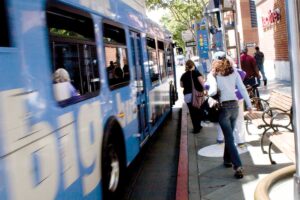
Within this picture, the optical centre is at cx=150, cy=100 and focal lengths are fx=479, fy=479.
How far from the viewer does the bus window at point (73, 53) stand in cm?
401

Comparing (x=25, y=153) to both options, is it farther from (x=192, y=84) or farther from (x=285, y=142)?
(x=192, y=84)

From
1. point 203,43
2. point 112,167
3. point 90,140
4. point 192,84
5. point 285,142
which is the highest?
point 203,43

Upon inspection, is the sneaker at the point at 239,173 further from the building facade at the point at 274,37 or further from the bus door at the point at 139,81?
the building facade at the point at 274,37

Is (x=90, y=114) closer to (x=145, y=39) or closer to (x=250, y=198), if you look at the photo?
(x=250, y=198)

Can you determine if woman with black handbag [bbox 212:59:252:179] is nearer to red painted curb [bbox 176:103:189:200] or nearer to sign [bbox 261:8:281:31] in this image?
red painted curb [bbox 176:103:189:200]

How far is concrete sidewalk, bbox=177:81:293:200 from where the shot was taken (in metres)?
6.10

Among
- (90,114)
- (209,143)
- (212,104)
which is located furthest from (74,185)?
(209,143)

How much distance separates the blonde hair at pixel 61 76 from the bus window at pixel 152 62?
17.1 feet

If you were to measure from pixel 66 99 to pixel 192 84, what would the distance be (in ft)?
22.5

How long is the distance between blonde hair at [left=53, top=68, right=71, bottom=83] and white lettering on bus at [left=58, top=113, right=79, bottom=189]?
30 centimetres

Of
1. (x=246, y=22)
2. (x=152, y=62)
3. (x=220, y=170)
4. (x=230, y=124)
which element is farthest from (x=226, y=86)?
(x=246, y=22)

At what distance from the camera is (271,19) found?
23.8 meters

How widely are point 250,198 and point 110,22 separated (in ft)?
9.26

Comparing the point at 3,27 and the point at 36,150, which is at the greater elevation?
the point at 3,27
